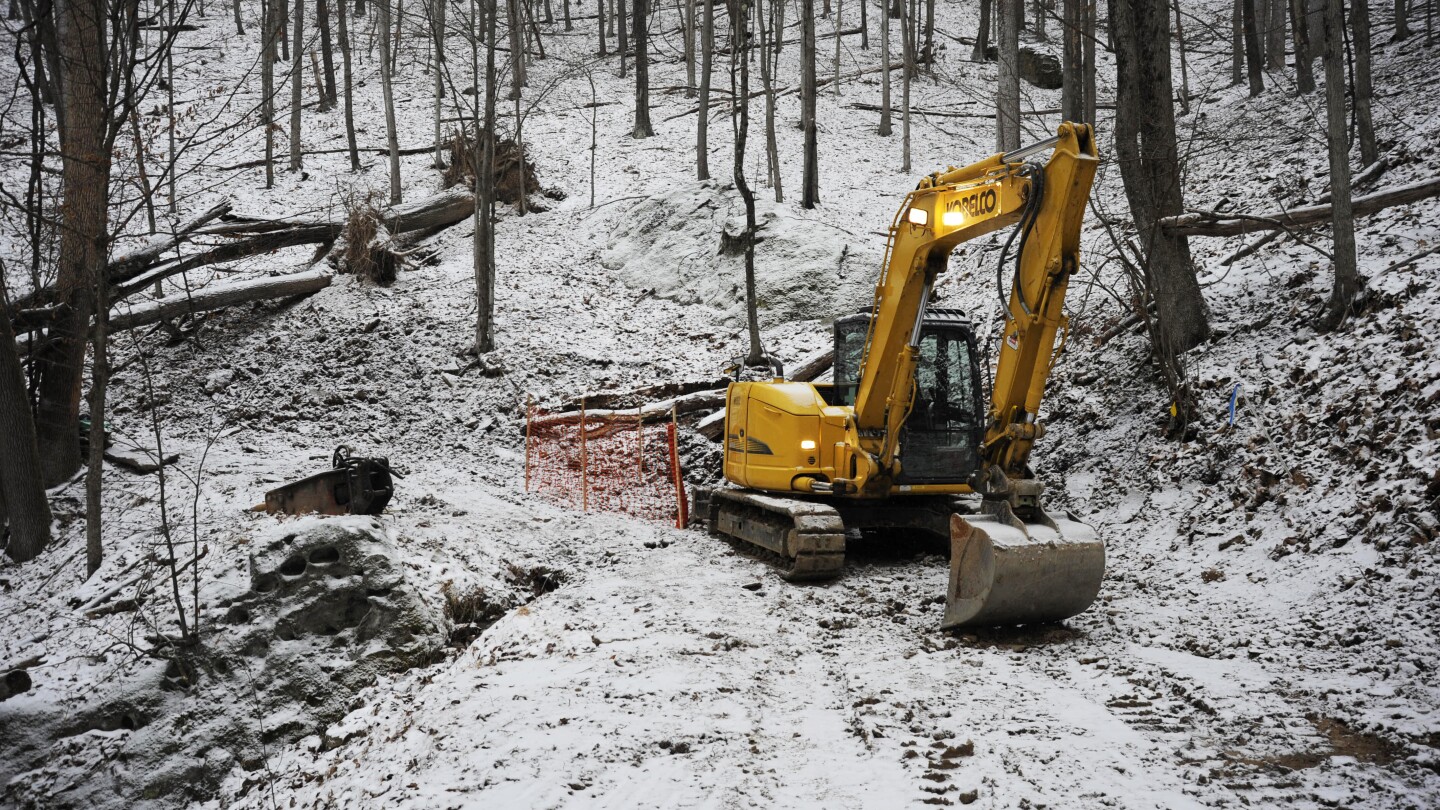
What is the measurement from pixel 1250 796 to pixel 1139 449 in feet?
19.3

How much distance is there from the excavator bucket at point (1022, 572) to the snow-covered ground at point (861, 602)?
0.67ft

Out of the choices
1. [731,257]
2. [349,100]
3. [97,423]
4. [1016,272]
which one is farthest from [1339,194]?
[349,100]

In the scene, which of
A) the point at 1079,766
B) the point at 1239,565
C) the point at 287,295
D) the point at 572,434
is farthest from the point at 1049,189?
the point at 287,295

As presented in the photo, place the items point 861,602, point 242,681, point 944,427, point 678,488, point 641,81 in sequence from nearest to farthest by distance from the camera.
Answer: point 242,681
point 861,602
point 944,427
point 678,488
point 641,81

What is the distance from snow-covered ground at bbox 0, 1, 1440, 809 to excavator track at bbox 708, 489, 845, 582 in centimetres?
27

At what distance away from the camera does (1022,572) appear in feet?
19.4

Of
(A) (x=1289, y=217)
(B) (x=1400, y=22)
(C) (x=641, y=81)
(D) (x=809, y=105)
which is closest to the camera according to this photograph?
(A) (x=1289, y=217)

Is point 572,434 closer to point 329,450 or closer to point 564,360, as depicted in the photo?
point 564,360

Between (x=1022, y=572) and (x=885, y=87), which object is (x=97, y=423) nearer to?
(x=1022, y=572)

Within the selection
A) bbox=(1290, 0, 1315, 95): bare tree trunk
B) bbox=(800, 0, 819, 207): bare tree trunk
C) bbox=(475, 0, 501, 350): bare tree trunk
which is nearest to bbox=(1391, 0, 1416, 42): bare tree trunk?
bbox=(1290, 0, 1315, 95): bare tree trunk

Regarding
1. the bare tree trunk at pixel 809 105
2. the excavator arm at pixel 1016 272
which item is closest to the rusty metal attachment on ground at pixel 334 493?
the excavator arm at pixel 1016 272

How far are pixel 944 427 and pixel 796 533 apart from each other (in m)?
→ 1.77

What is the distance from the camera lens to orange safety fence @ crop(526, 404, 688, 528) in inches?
492

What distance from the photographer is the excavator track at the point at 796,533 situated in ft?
25.5
